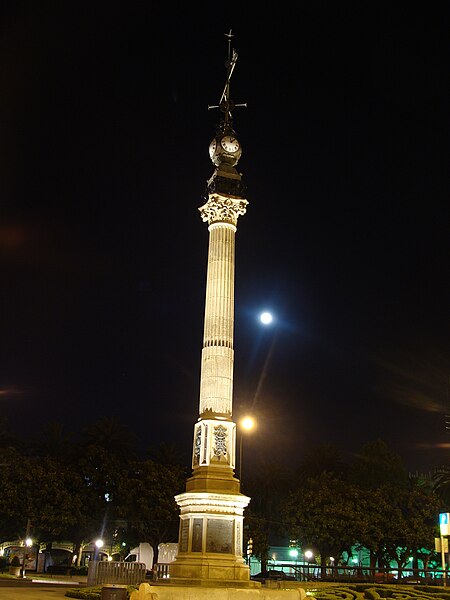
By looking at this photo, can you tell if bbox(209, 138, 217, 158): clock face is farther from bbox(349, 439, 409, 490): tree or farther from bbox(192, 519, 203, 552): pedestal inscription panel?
bbox(349, 439, 409, 490): tree

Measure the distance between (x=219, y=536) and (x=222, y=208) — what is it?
58.1ft

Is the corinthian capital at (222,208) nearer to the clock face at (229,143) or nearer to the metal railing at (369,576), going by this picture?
the clock face at (229,143)

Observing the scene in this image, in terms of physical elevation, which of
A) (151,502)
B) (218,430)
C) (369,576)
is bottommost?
(369,576)

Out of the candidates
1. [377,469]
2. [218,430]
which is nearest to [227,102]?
[218,430]

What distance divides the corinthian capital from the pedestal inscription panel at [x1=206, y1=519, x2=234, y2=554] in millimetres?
16479

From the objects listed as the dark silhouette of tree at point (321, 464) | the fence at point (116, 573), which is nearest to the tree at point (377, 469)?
the dark silhouette of tree at point (321, 464)

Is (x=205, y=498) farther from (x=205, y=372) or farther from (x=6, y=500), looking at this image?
Answer: (x=6, y=500)

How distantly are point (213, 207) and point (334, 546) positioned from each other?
34.7 meters

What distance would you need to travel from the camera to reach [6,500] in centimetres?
5638

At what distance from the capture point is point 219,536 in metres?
31.9

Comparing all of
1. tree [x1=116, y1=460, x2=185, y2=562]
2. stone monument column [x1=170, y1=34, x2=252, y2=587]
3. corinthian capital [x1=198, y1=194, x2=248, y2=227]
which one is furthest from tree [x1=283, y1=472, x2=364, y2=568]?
corinthian capital [x1=198, y1=194, x2=248, y2=227]

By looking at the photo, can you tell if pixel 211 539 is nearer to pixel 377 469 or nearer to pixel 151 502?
pixel 151 502

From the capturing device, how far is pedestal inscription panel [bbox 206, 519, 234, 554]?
31.7 metres

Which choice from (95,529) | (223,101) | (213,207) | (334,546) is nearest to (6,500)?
(95,529)
